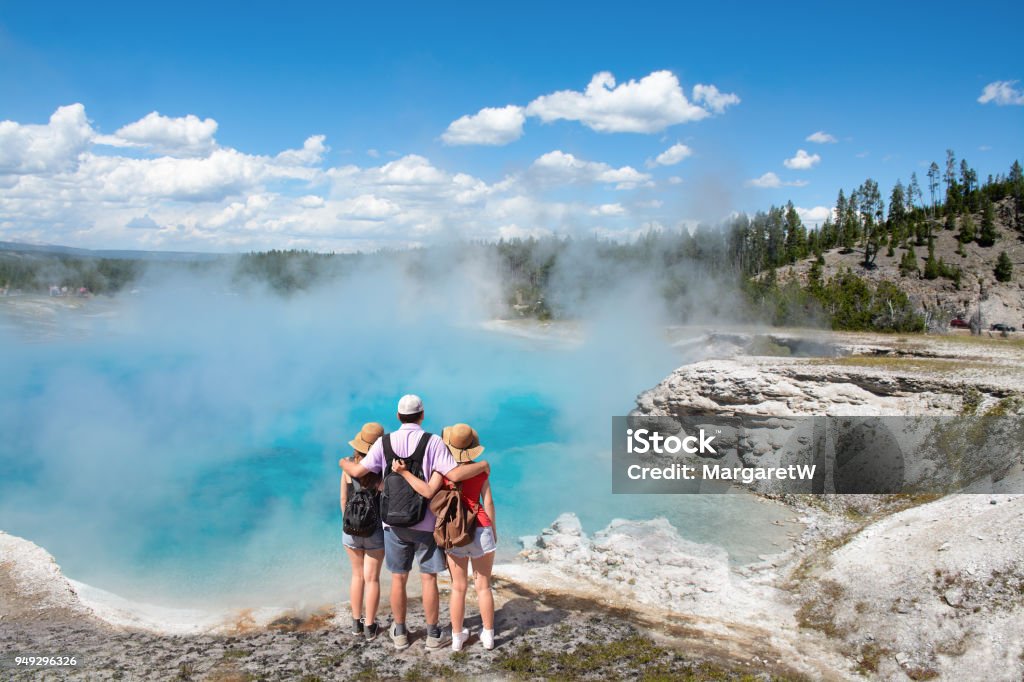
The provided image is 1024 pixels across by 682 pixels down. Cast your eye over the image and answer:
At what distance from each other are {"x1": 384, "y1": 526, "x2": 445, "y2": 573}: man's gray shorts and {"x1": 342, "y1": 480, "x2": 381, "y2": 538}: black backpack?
0.14 m

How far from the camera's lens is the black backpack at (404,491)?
183 inches

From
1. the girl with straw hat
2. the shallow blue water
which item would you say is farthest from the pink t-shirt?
the shallow blue water

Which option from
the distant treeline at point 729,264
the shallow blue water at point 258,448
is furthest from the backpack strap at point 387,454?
the distant treeline at point 729,264

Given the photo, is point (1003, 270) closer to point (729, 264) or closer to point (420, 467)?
point (729, 264)

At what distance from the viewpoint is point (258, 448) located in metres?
14.5

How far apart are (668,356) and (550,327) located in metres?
15.9

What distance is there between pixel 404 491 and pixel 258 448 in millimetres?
11069

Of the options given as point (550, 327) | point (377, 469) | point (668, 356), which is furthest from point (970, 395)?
point (550, 327)

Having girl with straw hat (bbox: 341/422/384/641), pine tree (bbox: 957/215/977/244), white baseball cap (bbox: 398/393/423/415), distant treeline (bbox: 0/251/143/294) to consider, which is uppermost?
pine tree (bbox: 957/215/977/244)

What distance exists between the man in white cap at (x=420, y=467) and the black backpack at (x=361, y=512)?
126 millimetres

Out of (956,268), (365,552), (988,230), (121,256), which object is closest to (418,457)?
(365,552)

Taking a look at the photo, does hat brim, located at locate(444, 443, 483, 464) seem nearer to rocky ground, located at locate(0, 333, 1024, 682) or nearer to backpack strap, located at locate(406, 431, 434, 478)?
backpack strap, located at locate(406, 431, 434, 478)

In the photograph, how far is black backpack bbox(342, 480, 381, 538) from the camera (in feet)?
16.0

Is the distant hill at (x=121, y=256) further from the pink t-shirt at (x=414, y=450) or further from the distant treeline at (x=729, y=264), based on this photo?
the pink t-shirt at (x=414, y=450)
